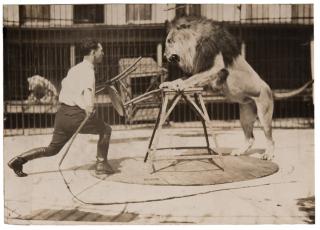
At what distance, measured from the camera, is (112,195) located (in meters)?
6.15

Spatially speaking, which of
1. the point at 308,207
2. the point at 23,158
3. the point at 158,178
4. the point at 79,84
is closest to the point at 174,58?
the point at 79,84

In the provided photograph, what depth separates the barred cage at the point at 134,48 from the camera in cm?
634

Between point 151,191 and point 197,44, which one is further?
point 197,44

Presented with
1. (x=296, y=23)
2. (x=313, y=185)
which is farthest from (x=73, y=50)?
(x=313, y=185)

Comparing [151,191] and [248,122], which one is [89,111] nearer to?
[151,191]

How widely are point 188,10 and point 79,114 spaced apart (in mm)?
1737

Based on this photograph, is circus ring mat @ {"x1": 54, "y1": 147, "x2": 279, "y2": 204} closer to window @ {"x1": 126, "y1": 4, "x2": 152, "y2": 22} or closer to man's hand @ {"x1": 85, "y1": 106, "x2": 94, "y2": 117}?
man's hand @ {"x1": 85, "y1": 106, "x2": 94, "y2": 117}

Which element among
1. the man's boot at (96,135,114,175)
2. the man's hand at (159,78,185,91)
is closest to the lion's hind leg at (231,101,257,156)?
the man's hand at (159,78,185,91)

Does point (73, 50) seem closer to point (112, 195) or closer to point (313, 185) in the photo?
point (112, 195)

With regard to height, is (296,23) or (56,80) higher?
(296,23)

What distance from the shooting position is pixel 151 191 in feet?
20.0

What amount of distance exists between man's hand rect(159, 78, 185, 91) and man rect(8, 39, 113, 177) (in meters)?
0.80

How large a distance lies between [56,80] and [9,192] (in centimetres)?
139

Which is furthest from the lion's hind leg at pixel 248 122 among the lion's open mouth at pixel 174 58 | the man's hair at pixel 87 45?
the man's hair at pixel 87 45
